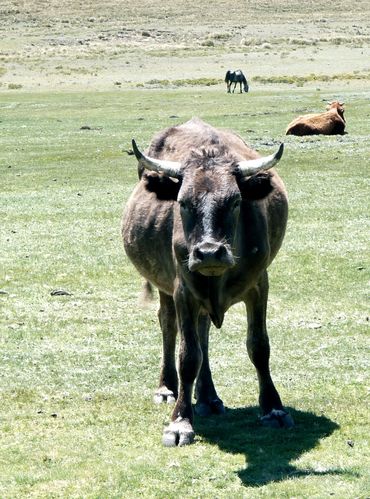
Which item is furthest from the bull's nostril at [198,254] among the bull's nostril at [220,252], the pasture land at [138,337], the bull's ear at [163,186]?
the pasture land at [138,337]

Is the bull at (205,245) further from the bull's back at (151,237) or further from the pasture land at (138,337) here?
the pasture land at (138,337)

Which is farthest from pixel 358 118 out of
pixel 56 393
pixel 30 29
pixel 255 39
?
pixel 30 29

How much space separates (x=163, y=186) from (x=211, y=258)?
1.34 m

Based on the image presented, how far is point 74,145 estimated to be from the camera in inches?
1394

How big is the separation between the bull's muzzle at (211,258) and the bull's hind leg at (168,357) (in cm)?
238

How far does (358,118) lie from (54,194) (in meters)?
18.0

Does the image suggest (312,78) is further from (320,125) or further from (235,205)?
(235,205)

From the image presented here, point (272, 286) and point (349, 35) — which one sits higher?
point (272, 286)

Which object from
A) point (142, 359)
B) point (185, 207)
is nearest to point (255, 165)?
point (185, 207)

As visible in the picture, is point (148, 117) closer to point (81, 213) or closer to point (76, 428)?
point (81, 213)

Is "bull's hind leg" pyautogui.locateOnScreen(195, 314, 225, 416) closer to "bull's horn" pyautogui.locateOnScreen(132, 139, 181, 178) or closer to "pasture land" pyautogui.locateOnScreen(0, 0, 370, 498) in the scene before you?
"pasture land" pyautogui.locateOnScreen(0, 0, 370, 498)

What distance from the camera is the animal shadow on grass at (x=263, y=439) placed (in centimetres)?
877

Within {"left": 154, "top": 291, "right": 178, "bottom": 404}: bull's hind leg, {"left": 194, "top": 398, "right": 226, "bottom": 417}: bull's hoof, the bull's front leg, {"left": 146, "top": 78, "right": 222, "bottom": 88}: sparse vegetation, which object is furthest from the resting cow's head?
{"left": 146, "top": 78, "right": 222, "bottom": 88}: sparse vegetation

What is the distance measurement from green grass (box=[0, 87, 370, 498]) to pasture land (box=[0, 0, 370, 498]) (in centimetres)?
3
